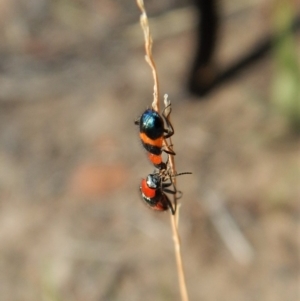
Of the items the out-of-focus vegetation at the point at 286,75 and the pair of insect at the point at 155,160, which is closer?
the pair of insect at the point at 155,160

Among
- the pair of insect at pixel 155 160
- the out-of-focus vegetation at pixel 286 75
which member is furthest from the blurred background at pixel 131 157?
the pair of insect at pixel 155 160

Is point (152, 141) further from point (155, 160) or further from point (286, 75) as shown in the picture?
point (286, 75)

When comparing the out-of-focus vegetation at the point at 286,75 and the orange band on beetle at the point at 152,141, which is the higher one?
the out-of-focus vegetation at the point at 286,75

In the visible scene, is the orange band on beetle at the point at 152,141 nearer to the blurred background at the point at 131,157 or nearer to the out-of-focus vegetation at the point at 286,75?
the blurred background at the point at 131,157

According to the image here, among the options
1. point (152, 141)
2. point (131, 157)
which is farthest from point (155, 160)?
point (131, 157)

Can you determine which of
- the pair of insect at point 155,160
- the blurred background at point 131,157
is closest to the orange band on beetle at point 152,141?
the pair of insect at point 155,160

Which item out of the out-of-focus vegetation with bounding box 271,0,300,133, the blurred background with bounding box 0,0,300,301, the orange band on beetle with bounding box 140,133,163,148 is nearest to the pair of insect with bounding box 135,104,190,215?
the orange band on beetle with bounding box 140,133,163,148

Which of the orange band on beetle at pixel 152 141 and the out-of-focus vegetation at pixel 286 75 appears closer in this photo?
the orange band on beetle at pixel 152 141
